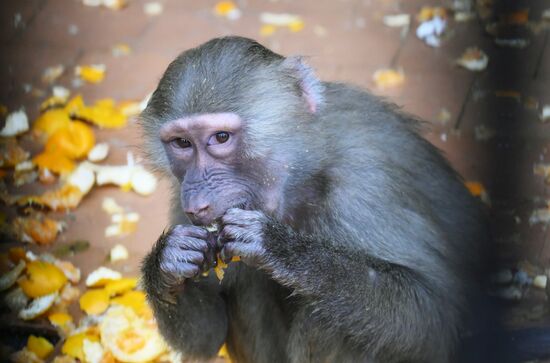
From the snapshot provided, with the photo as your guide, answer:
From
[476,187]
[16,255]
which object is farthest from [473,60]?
[16,255]

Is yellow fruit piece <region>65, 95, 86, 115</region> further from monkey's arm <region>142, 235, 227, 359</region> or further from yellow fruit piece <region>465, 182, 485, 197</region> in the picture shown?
yellow fruit piece <region>465, 182, 485, 197</region>

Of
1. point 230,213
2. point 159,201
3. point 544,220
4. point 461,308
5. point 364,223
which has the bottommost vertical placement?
point 159,201

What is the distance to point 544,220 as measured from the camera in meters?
5.90

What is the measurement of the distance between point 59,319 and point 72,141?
1.73 m

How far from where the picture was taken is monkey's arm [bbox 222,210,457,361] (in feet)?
13.8

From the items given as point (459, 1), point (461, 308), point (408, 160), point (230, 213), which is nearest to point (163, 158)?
point (230, 213)

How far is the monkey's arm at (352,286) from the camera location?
4.20 m

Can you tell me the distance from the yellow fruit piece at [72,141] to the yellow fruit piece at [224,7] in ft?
6.24

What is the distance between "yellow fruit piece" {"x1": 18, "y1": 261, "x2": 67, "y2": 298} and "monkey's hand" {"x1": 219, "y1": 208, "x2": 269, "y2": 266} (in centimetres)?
219

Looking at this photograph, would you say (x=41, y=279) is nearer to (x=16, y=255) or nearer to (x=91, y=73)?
(x=16, y=255)

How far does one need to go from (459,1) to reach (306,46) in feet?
4.68

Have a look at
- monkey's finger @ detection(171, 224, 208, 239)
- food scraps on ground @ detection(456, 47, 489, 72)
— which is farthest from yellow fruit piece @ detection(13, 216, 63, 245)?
food scraps on ground @ detection(456, 47, 489, 72)

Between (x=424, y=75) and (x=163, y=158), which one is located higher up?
(x=163, y=158)

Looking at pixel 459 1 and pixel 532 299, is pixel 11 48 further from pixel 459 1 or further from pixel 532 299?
pixel 532 299
